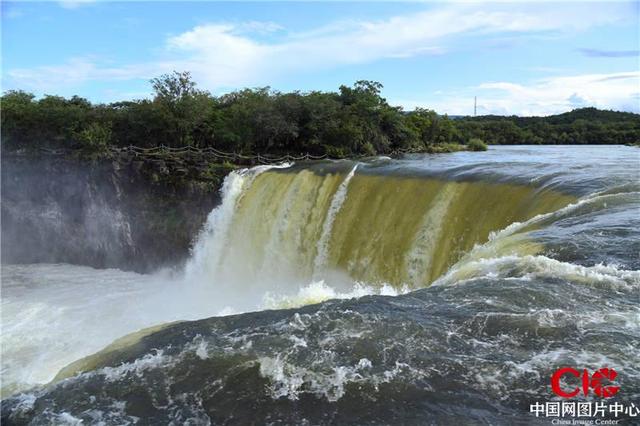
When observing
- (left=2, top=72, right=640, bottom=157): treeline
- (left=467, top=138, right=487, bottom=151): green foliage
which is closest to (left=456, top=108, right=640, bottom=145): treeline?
(left=467, top=138, right=487, bottom=151): green foliage

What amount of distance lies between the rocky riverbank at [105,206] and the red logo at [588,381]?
1592cm

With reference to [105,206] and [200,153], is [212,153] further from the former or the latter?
[105,206]

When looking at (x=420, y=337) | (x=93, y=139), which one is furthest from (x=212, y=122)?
(x=420, y=337)

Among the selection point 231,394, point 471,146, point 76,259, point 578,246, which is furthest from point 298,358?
point 471,146

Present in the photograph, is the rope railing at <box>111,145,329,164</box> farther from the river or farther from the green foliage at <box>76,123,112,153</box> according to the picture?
the river

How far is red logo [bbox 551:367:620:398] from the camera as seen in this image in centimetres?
366

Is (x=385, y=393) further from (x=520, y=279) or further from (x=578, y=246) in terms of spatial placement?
(x=578, y=246)

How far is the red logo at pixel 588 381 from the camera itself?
12.0ft

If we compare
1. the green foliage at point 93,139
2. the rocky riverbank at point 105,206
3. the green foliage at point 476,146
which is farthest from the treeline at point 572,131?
the green foliage at point 93,139

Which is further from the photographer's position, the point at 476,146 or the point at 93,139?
the point at 476,146

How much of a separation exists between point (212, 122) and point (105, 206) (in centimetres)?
717

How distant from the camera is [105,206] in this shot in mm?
19750

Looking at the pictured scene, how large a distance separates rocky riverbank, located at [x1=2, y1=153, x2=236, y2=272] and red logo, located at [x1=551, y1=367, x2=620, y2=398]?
627 inches

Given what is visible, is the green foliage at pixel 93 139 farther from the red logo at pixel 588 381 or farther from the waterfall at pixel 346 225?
the red logo at pixel 588 381
